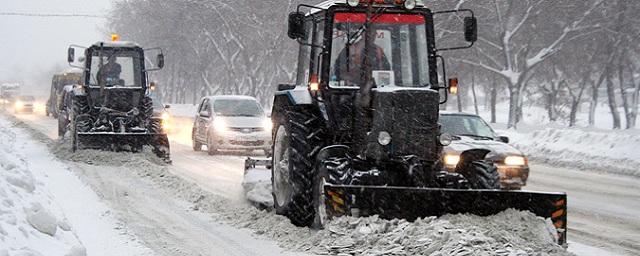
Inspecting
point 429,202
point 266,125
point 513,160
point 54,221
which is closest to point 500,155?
point 513,160

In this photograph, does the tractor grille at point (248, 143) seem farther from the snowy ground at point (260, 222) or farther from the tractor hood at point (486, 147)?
the tractor hood at point (486, 147)

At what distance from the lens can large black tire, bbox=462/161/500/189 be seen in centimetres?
788

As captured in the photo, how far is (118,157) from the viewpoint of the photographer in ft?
49.9

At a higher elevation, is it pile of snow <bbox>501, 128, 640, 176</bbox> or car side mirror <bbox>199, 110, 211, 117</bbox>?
car side mirror <bbox>199, 110, 211, 117</bbox>

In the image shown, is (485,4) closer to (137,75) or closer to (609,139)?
(609,139)

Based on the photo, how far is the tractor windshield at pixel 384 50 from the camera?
8211mm

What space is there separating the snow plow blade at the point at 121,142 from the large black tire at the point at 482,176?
9.07 meters

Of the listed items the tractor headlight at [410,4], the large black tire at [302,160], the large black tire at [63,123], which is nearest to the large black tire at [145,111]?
the large black tire at [63,123]

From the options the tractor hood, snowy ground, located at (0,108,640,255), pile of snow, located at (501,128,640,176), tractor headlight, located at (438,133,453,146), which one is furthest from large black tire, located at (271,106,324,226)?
pile of snow, located at (501,128,640,176)

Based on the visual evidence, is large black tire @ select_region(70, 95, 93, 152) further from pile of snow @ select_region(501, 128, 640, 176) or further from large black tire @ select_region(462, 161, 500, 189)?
pile of snow @ select_region(501, 128, 640, 176)

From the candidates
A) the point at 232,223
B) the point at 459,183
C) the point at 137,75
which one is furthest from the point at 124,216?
the point at 137,75

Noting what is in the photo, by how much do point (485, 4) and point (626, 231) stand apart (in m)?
25.4

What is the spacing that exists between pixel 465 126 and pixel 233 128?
6781mm

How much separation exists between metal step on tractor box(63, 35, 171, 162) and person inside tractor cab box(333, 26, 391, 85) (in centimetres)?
900
